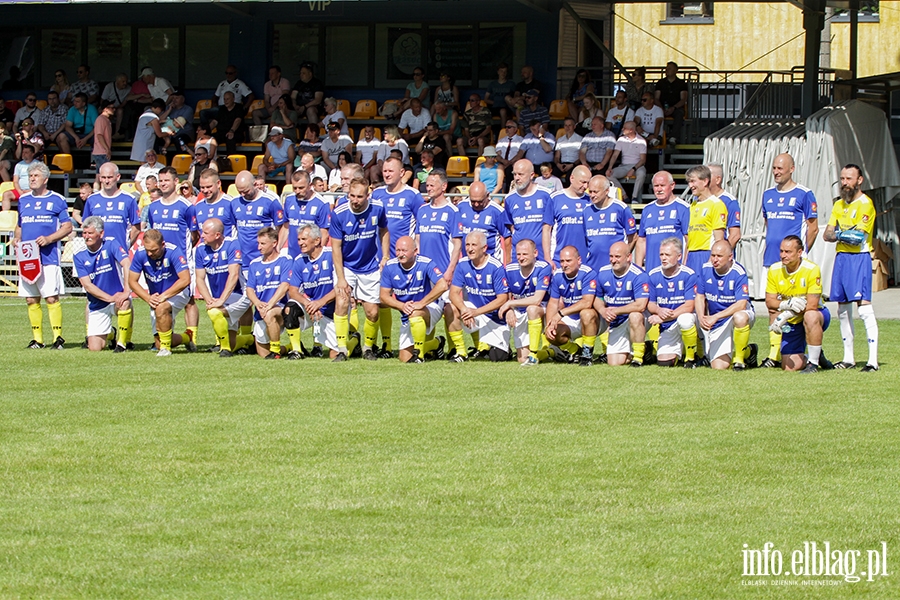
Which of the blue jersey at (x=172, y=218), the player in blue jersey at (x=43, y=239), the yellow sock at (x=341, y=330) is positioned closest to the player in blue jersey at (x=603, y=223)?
the yellow sock at (x=341, y=330)

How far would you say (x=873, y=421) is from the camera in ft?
28.2

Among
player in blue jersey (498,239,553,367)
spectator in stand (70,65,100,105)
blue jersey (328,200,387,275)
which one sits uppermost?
spectator in stand (70,65,100,105)

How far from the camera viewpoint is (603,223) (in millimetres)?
12953

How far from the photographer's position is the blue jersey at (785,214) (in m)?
12.7

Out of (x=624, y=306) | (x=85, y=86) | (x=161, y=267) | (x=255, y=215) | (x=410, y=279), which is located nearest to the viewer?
(x=624, y=306)

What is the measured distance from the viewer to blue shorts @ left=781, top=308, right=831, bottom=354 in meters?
11.3

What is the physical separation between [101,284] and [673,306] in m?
5.80

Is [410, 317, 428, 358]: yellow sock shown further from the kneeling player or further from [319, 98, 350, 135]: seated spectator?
[319, 98, 350, 135]: seated spectator

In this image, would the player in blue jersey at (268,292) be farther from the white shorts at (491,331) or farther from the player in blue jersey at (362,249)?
the white shorts at (491,331)

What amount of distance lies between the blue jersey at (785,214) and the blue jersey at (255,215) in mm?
5217

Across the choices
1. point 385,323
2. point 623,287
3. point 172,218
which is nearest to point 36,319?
point 172,218

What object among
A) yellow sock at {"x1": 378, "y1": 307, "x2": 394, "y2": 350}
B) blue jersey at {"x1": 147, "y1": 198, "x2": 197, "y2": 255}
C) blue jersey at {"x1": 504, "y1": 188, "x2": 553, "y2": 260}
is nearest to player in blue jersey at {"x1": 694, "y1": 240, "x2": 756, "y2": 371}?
blue jersey at {"x1": 504, "y1": 188, "x2": 553, "y2": 260}

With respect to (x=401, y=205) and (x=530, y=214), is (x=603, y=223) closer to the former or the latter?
(x=530, y=214)

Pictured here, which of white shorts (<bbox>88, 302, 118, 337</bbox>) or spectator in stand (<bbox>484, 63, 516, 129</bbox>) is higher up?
spectator in stand (<bbox>484, 63, 516, 129</bbox>)
